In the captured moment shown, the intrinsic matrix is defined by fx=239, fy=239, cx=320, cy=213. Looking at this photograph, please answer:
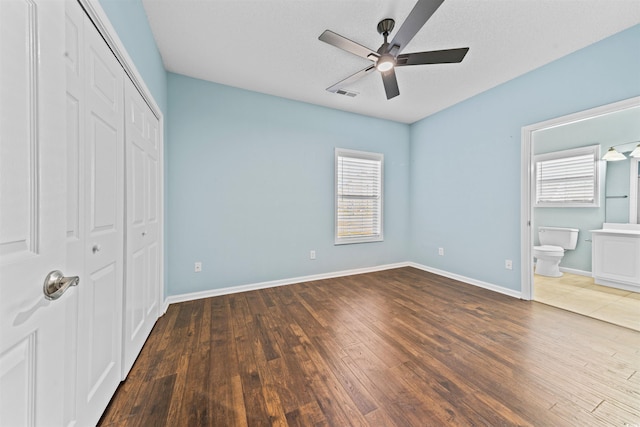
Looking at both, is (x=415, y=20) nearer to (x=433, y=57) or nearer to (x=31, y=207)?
(x=433, y=57)

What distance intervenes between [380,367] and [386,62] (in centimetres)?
238

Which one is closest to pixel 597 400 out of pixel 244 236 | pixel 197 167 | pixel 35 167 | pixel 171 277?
pixel 35 167

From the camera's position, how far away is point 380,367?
5.57 feet

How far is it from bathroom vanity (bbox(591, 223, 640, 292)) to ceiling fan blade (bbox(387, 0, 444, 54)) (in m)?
3.86

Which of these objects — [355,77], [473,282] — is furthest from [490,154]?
[355,77]

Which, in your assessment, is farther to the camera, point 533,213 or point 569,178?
point 569,178

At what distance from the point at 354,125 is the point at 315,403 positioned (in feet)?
12.3

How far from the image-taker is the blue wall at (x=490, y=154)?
2322mm

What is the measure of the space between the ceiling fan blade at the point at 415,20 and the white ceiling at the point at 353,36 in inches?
12.4

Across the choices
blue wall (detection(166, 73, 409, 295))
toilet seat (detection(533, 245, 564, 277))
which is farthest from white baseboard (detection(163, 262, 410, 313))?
toilet seat (detection(533, 245, 564, 277))

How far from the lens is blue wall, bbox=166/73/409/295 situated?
9.53 ft

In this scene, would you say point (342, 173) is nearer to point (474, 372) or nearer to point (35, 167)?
point (474, 372)

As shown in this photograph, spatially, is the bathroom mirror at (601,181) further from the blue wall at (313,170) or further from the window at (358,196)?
the window at (358,196)

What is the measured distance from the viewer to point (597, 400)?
1.40 meters
